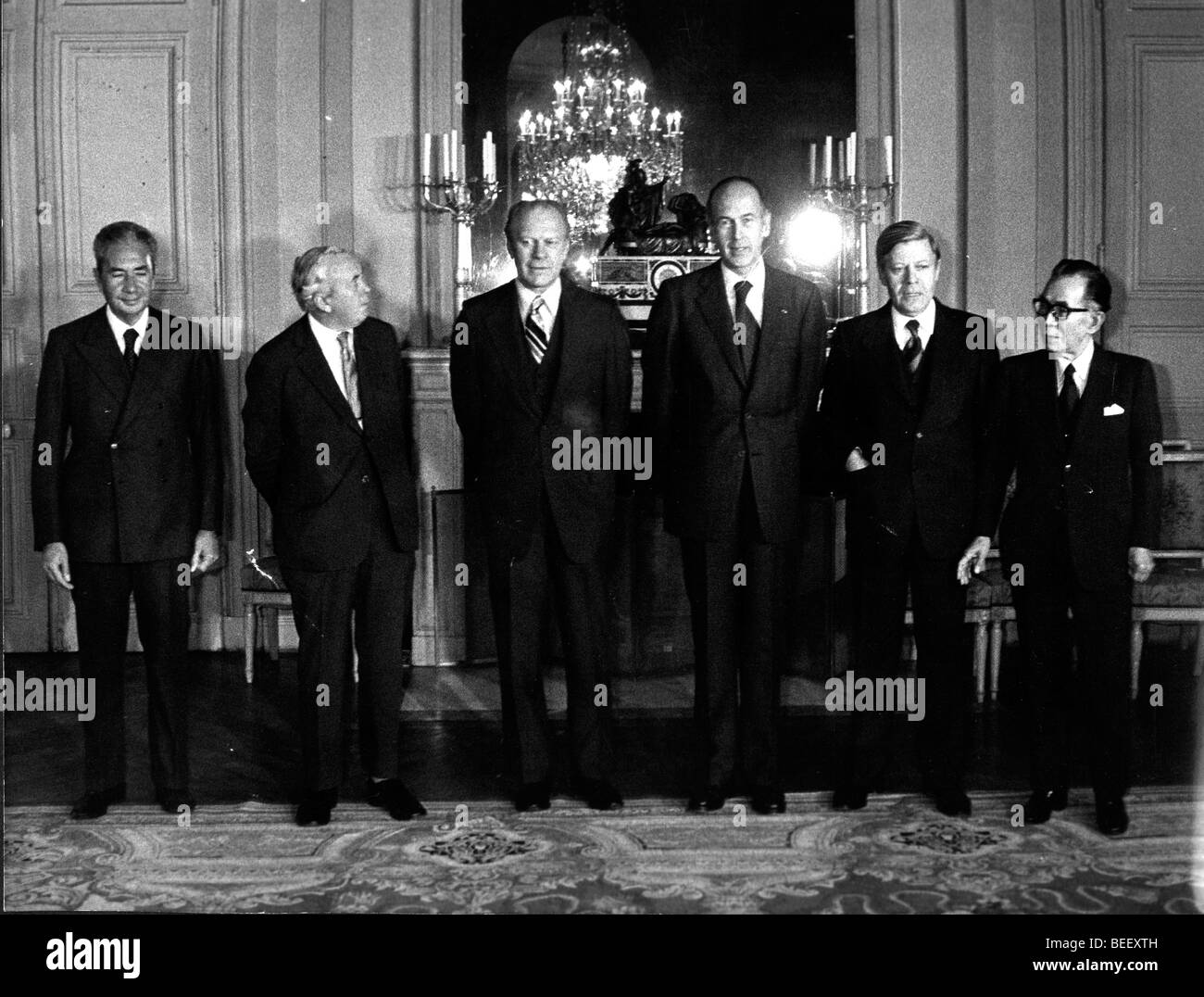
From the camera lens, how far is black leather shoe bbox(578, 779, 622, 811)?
3941 mm

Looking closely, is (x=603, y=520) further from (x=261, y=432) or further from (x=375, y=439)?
(x=261, y=432)

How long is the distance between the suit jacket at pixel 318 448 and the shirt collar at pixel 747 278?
104 cm

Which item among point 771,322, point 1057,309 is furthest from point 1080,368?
point 771,322

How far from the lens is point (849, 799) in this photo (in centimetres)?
394

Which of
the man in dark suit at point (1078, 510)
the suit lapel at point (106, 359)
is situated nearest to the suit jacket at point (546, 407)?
the suit lapel at point (106, 359)

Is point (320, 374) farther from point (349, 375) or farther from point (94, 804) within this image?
point (94, 804)

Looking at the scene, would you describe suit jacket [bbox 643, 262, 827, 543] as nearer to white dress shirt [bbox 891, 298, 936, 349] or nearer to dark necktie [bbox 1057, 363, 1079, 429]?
white dress shirt [bbox 891, 298, 936, 349]

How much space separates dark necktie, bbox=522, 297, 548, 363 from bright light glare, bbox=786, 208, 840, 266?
6.52ft

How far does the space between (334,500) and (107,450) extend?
69 centimetres

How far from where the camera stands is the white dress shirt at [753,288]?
393 cm

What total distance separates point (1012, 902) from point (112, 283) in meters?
2.98

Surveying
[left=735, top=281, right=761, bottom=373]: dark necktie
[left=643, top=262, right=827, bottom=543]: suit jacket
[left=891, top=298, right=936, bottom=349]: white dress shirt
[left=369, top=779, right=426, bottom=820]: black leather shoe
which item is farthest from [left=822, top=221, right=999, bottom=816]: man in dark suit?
[left=369, top=779, right=426, bottom=820]: black leather shoe
